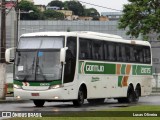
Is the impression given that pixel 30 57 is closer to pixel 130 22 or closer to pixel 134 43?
pixel 130 22

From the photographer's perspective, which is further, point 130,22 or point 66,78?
point 130,22

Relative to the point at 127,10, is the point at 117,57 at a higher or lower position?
lower

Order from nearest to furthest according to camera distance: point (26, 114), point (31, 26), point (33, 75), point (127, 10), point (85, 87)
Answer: point (26, 114)
point (33, 75)
point (85, 87)
point (127, 10)
point (31, 26)

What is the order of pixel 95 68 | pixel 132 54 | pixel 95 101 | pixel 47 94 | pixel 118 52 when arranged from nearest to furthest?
pixel 47 94 < pixel 95 68 < pixel 118 52 < pixel 95 101 < pixel 132 54

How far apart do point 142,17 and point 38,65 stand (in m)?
6.40

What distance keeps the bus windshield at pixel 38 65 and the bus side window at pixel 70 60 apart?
0.41 m

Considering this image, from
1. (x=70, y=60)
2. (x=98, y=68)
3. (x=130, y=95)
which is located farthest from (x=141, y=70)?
(x=70, y=60)

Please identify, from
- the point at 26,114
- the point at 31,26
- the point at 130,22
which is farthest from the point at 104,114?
the point at 31,26

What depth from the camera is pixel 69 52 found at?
979 inches

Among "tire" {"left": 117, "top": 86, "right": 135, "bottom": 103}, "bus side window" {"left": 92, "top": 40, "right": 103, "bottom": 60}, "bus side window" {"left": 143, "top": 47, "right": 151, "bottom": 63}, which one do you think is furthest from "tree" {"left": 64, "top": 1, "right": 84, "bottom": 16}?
"bus side window" {"left": 92, "top": 40, "right": 103, "bottom": 60}

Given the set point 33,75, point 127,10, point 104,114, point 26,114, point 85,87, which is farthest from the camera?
point 127,10

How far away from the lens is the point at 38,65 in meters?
24.5

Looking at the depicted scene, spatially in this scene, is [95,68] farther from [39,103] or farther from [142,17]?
[142,17]

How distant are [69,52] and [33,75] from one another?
1862 millimetres
